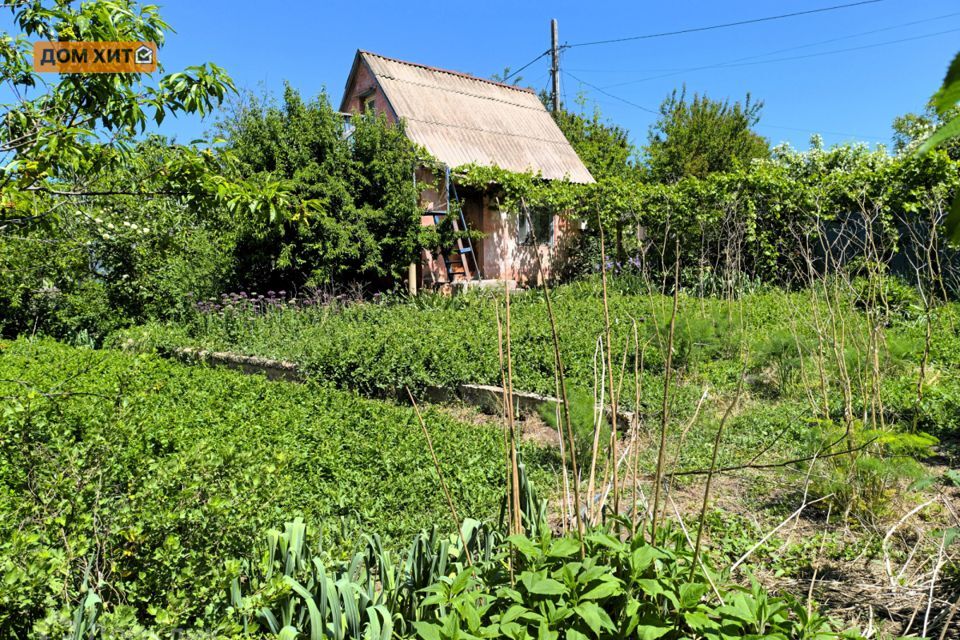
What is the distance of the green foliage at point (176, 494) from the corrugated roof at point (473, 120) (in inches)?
413

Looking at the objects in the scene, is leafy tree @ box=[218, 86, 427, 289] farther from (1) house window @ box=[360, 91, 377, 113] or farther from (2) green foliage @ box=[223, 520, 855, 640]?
(2) green foliage @ box=[223, 520, 855, 640]

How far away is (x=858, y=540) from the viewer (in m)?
3.33

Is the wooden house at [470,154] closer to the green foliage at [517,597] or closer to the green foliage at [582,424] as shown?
the green foliage at [582,424]

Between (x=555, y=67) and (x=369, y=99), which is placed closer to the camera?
(x=369, y=99)

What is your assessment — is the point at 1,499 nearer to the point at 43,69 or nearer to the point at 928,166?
the point at 43,69

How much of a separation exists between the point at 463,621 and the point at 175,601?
3.01ft

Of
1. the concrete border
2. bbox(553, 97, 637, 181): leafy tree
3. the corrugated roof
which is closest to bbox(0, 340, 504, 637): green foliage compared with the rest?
the concrete border

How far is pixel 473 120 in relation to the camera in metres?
16.5

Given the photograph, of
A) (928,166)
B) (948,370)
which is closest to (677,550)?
(948,370)

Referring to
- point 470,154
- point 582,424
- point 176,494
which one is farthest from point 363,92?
point 176,494
